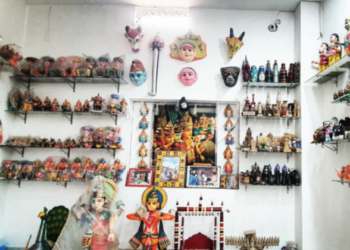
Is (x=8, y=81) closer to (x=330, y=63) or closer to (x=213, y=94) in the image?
(x=213, y=94)

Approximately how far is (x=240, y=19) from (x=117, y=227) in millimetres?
3125

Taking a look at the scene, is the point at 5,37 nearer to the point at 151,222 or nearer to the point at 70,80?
the point at 70,80

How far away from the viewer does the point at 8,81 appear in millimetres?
3248

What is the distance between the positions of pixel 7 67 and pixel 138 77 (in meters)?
1.62

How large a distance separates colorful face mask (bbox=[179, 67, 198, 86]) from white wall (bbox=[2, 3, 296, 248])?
7 centimetres

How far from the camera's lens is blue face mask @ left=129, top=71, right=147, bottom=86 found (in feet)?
10.8

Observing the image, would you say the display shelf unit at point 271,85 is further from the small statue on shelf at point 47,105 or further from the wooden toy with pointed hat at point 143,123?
the small statue on shelf at point 47,105

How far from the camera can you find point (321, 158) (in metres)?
2.97

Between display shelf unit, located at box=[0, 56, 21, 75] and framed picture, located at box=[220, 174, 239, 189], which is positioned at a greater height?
display shelf unit, located at box=[0, 56, 21, 75]

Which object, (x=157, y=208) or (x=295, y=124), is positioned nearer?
(x=157, y=208)

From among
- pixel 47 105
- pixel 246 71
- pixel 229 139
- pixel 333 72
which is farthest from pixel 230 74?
pixel 47 105

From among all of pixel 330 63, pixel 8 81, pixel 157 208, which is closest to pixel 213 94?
pixel 330 63

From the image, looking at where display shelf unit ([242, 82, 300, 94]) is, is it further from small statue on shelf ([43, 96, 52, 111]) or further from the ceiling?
small statue on shelf ([43, 96, 52, 111])

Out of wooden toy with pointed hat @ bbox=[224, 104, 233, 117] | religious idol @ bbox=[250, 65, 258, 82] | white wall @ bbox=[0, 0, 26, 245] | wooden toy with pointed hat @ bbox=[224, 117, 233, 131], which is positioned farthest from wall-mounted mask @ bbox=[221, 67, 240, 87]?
white wall @ bbox=[0, 0, 26, 245]
